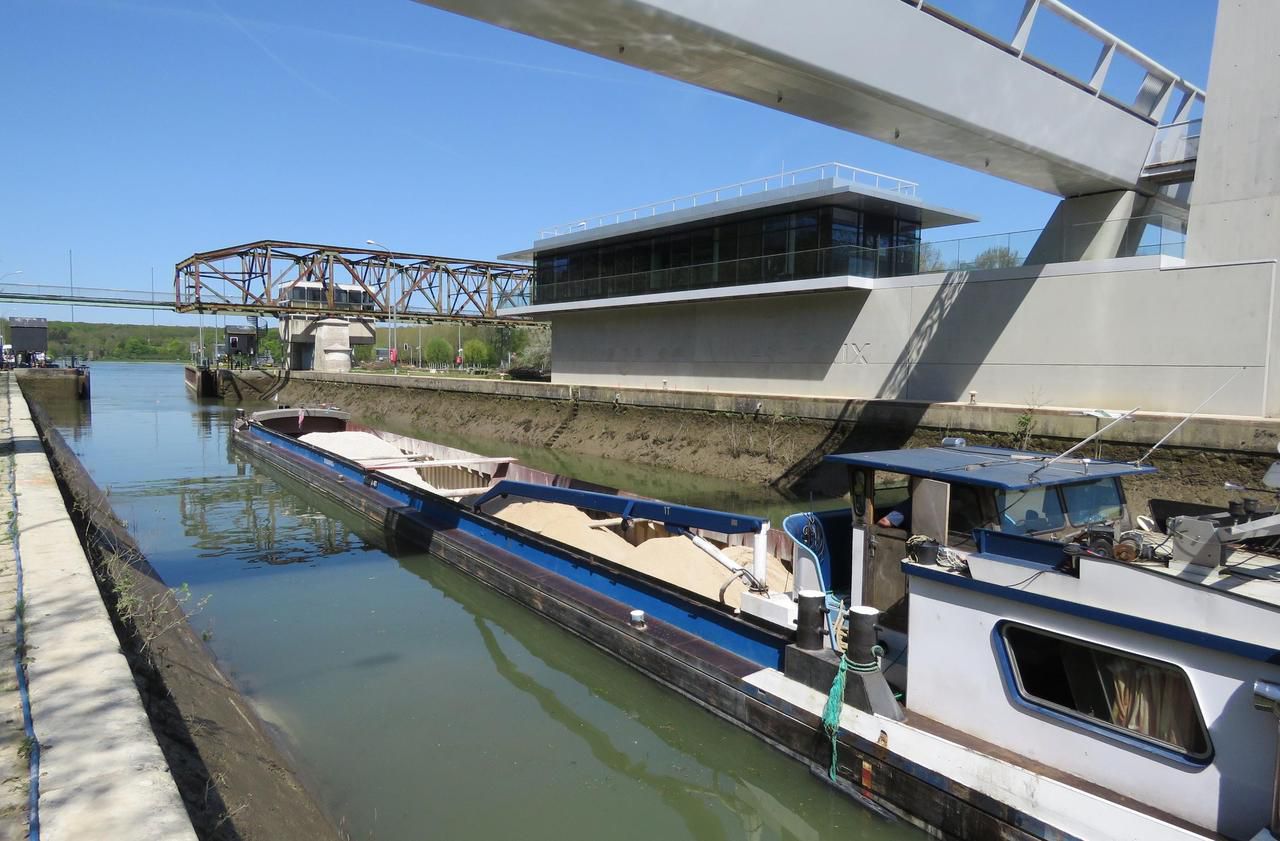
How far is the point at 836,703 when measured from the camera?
5.91 m

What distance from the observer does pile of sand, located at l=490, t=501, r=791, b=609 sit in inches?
348

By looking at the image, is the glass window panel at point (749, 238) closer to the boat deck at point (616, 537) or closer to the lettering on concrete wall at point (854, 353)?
the lettering on concrete wall at point (854, 353)

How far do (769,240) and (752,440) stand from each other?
7.80 metres

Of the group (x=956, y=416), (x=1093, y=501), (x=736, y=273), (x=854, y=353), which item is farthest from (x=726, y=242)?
(x=1093, y=501)

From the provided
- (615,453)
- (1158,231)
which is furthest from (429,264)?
(1158,231)

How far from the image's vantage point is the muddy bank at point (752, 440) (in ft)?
47.4

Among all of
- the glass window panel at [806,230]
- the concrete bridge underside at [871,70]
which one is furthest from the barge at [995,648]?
the glass window panel at [806,230]

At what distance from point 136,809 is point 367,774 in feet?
11.3

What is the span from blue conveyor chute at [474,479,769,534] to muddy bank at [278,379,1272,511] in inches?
412

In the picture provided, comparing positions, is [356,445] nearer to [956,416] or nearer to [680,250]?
[680,250]

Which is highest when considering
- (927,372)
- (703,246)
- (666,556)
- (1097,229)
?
(703,246)

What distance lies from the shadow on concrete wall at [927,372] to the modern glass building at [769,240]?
209 cm

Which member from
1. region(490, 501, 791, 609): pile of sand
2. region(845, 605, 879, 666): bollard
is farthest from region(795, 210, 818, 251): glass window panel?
region(845, 605, 879, 666): bollard

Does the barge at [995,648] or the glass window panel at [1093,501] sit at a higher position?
the glass window panel at [1093,501]
